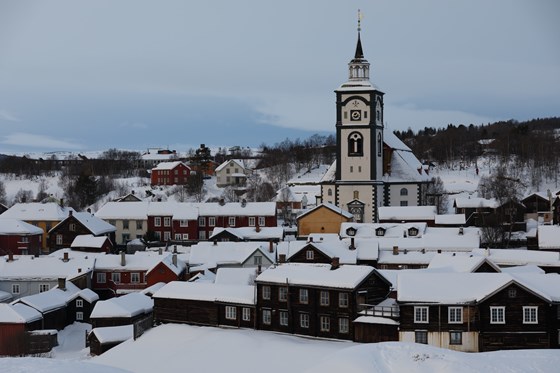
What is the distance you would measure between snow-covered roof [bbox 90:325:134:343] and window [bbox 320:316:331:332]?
1075 centimetres

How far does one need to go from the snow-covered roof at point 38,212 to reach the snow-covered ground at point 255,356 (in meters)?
26.6

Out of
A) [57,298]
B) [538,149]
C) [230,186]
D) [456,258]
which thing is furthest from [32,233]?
[538,149]

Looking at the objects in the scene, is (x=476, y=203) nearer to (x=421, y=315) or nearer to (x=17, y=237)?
(x=421, y=315)

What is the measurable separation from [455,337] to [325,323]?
6332 mm

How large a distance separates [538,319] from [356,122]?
44.3 metres

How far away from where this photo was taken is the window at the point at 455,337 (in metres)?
30.2

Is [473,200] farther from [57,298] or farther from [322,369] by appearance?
[322,369]

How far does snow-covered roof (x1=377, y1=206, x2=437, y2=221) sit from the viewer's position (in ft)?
214

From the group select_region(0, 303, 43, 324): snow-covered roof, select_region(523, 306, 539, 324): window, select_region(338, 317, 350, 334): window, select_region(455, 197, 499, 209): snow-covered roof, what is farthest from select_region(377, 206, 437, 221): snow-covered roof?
select_region(523, 306, 539, 324): window

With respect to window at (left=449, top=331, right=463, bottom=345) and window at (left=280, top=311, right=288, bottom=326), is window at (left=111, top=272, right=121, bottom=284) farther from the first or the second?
window at (left=449, top=331, right=463, bottom=345)

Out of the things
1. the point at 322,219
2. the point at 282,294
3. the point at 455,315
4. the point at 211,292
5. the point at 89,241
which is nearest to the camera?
the point at 455,315

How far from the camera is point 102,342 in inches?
1449

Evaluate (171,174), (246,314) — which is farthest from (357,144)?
(171,174)

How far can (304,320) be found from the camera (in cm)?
3422
